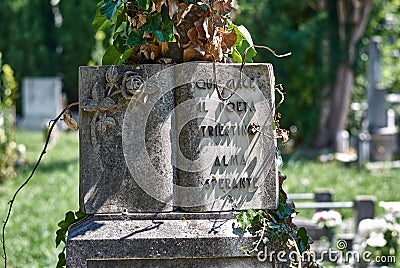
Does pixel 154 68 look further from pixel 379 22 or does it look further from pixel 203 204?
pixel 379 22

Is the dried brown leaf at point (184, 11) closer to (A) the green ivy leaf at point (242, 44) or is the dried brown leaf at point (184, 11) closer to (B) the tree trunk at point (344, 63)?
(A) the green ivy leaf at point (242, 44)

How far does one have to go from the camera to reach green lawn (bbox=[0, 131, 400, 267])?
6.91 metres

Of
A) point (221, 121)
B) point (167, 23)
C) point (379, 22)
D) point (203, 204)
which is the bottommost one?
point (203, 204)

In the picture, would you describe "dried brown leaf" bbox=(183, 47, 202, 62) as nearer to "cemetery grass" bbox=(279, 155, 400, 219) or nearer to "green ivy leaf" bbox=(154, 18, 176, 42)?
"green ivy leaf" bbox=(154, 18, 176, 42)

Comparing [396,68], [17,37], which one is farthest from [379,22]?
[17,37]

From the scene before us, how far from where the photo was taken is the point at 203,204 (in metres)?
3.06

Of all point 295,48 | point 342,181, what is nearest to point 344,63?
point 295,48

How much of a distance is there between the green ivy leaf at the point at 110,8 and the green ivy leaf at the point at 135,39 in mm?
115

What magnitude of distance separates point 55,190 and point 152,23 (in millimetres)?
7763

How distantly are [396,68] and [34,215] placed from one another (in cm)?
1486

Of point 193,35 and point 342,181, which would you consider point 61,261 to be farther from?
point 342,181

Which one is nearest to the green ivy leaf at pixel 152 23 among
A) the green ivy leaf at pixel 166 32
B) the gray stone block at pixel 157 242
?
the green ivy leaf at pixel 166 32

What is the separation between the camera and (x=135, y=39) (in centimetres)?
311

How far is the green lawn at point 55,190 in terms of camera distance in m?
6.91
